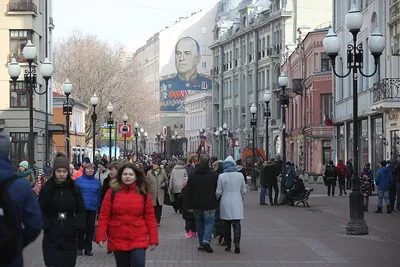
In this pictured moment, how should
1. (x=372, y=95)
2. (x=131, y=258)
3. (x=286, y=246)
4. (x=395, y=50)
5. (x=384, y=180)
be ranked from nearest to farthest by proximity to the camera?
(x=131, y=258)
(x=286, y=246)
(x=384, y=180)
(x=395, y=50)
(x=372, y=95)

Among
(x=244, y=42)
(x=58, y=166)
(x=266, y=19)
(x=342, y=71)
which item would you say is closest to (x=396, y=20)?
(x=342, y=71)

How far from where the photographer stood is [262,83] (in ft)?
295

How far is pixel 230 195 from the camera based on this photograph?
1530 centimetres

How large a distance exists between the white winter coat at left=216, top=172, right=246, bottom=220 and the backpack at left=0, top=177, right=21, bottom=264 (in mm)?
9094

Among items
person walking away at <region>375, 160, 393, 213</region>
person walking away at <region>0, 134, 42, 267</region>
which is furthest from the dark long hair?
person walking away at <region>375, 160, 393, 213</region>

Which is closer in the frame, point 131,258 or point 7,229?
point 7,229

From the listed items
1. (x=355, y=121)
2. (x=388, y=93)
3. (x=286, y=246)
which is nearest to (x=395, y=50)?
(x=388, y=93)

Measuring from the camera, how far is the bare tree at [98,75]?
7294 cm

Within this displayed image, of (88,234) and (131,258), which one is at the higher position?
(131,258)

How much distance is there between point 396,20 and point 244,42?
6210 centimetres

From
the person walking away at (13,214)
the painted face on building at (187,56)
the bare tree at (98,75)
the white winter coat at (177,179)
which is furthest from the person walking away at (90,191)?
the painted face on building at (187,56)

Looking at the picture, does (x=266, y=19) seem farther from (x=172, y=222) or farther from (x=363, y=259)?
(x=363, y=259)

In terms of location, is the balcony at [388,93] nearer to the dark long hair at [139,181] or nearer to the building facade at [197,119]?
the dark long hair at [139,181]

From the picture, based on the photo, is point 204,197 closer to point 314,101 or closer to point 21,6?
point 21,6
